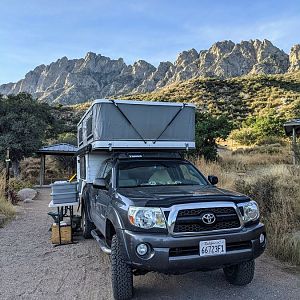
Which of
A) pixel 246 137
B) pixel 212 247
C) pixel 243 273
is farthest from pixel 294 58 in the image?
pixel 212 247

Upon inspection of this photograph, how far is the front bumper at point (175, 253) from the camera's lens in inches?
158

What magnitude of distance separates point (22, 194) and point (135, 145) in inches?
455

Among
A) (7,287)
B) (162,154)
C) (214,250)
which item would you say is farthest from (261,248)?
(7,287)

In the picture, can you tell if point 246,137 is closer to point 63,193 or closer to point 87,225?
point 63,193

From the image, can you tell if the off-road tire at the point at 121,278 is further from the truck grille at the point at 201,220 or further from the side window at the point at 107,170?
the side window at the point at 107,170

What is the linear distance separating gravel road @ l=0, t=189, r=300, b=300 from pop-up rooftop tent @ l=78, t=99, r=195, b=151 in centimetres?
210

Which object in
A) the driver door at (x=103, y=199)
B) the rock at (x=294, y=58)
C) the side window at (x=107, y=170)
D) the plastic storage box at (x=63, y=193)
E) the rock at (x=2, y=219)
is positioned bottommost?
the rock at (x=2, y=219)

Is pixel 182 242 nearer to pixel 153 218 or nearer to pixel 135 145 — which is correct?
pixel 153 218

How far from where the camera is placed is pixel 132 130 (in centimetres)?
693

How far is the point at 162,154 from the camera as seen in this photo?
676 centimetres

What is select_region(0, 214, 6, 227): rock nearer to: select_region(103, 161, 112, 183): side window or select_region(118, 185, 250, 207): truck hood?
select_region(103, 161, 112, 183): side window

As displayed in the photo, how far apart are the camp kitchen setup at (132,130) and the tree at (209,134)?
40.9ft

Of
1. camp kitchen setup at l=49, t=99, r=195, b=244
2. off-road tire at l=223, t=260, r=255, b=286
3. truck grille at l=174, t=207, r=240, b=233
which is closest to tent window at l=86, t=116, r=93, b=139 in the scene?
camp kitchen setup at l=49, t=99, r=195, b=244

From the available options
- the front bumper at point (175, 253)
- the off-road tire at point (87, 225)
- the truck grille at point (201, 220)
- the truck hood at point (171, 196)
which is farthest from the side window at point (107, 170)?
the truck grille at point (201, 220)
